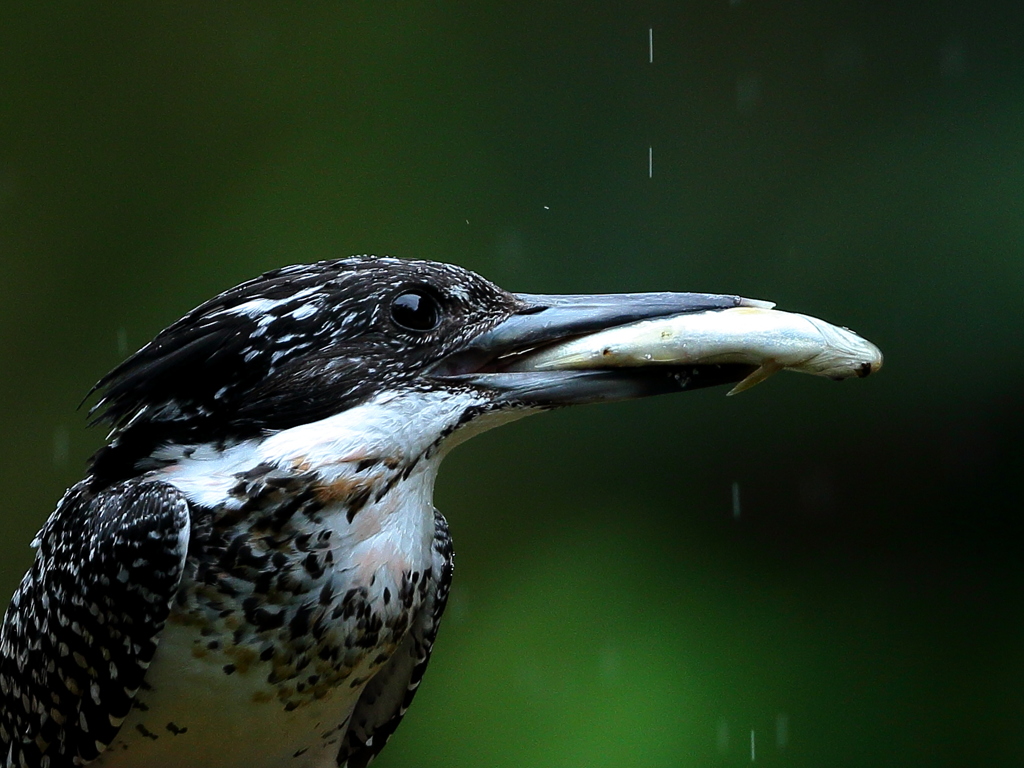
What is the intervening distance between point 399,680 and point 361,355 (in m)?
0.63

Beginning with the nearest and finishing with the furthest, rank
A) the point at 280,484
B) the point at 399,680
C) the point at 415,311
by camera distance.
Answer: the point at 280,484
the point at 415,311
the point at 399,680

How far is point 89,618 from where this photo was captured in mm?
1486

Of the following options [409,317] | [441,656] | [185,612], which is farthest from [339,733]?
[441,656]

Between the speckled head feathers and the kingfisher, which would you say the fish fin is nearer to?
the kingfisher

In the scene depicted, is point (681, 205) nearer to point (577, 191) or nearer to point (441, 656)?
point (577, 191)

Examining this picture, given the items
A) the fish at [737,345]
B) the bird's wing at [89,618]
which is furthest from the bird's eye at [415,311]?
the bird's wing at [89,618]

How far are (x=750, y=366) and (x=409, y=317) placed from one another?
42 cm

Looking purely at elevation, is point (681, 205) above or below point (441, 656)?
above

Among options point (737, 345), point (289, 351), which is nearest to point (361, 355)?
point (289, 351)

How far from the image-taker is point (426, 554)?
1.57 meters

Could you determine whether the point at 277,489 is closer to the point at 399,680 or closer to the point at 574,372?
the point at 574,372

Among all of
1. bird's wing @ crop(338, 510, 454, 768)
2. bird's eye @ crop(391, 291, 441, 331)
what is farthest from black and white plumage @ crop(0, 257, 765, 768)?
bird's wing @ crop(338, 510, 454, 768)

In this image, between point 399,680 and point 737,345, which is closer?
point 737,345

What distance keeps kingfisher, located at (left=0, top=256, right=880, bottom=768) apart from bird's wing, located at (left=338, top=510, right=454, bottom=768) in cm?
17
